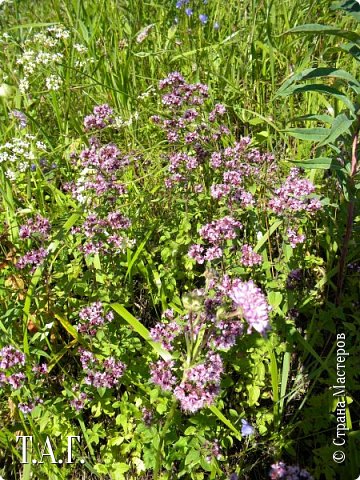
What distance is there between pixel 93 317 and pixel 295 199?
49.9 inches

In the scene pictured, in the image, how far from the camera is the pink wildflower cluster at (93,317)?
239 cm

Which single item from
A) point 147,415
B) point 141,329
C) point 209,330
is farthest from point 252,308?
point 147,415

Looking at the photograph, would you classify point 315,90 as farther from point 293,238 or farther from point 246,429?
point 246,429

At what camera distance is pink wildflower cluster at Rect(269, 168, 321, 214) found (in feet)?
8.07

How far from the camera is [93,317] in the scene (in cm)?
238

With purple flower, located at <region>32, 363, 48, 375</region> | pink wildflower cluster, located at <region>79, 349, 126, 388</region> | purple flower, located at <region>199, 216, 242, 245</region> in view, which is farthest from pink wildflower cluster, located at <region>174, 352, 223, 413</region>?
purple flower, located at <region>32, 363, 48, 375</region>

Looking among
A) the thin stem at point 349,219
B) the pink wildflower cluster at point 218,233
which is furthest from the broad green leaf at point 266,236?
the thin stem at point 349,219

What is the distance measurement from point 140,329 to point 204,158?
50.1 inches

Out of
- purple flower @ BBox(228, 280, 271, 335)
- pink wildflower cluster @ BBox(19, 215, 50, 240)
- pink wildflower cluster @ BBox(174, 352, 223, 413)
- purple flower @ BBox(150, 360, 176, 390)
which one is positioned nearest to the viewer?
purple flower @ BBox(228, 280, 271, 335)

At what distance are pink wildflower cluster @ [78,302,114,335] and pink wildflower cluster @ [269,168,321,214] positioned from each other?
43.1 inches

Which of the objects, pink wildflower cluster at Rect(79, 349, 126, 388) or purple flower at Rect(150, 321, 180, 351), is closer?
purple flower at Rect(150, 321, 180, 351)

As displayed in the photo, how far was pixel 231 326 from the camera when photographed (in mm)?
1795

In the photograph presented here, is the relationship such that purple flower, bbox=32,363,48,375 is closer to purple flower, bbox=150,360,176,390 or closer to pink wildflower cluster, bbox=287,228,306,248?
purple flower, bbox=150,360,176,390

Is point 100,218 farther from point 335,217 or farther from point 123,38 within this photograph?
point 123,38
